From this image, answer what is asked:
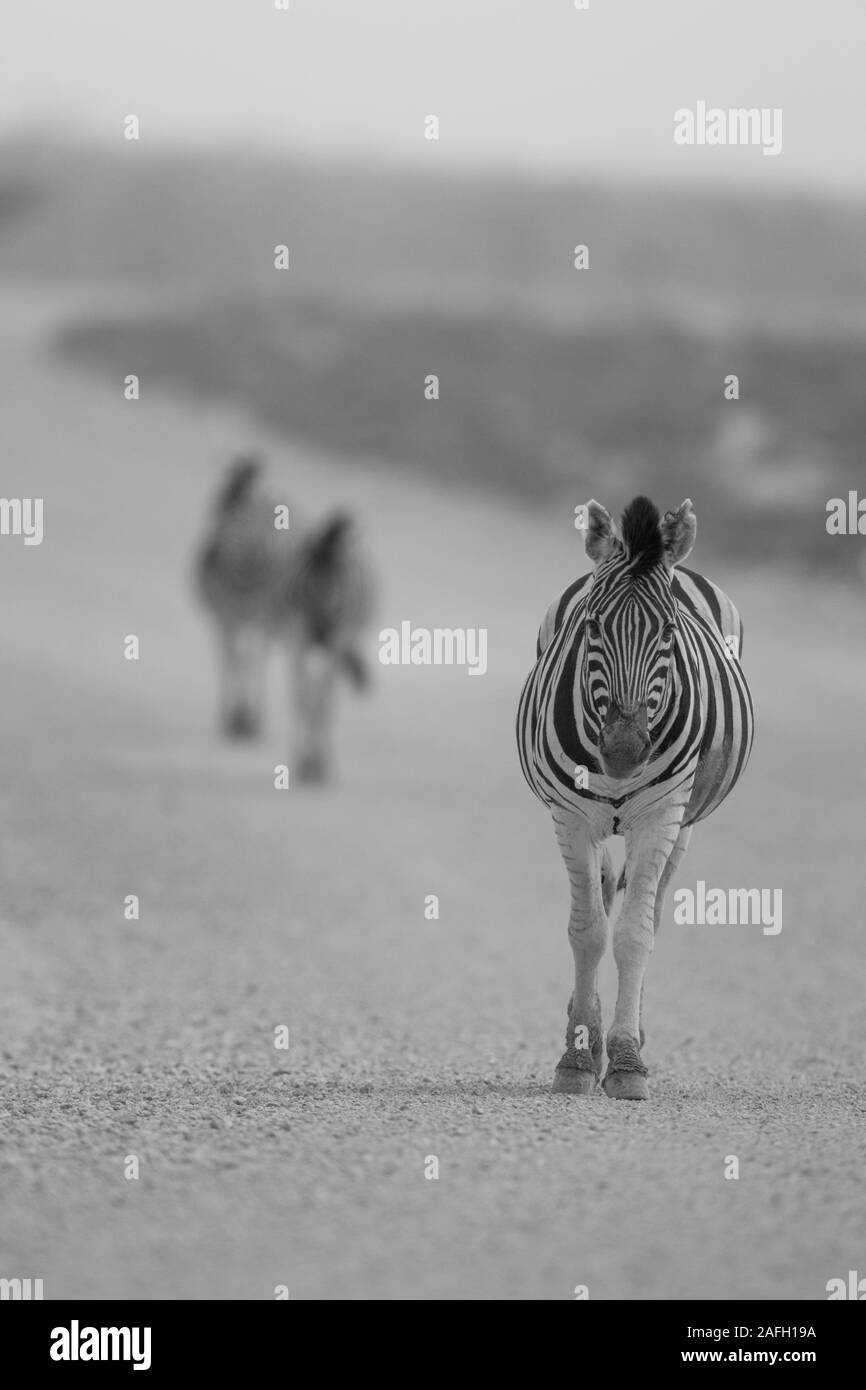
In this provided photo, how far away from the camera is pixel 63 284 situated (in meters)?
72.8

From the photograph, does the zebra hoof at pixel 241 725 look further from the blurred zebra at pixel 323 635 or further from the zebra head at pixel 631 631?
the zebra head at pixel 631 631

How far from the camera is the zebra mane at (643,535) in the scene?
6.00 meters

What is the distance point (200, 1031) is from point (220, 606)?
1198 cm

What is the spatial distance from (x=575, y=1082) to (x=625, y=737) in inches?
50.3

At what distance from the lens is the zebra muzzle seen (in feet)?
18.8

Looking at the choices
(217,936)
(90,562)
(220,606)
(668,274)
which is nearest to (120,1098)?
(217,936)

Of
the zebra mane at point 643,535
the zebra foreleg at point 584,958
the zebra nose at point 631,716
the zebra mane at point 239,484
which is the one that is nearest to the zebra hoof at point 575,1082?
the zebra foreleg at point 584,958

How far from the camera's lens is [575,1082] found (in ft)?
20.4

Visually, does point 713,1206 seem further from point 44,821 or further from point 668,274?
point 668,274

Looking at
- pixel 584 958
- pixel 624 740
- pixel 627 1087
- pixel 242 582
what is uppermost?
pixel 242 582

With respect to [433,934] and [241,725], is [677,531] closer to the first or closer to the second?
[433,934]

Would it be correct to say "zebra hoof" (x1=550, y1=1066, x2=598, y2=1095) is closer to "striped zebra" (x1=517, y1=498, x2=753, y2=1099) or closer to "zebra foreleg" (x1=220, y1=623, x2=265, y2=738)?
"striped zebra" (x1=517, y1=498, x2=753, y2=1099)

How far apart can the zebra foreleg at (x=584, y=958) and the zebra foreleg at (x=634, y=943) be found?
0.09m

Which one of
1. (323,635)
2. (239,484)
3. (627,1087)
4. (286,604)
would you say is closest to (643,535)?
(627,1087)
